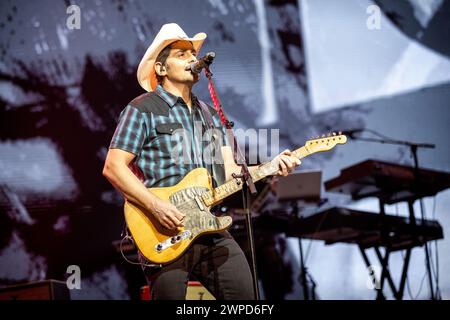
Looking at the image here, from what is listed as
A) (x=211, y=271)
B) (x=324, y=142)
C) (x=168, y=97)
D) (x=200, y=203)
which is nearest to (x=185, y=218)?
(x=200, y=203)

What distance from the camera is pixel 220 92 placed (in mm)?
6688

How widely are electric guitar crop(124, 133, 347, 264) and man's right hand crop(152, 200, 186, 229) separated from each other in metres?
0.07

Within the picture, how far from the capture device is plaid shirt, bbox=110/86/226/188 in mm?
3295

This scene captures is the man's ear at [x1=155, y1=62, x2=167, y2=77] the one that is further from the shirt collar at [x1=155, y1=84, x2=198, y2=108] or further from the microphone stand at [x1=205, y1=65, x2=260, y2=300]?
the microphone stand at [x1=205, y1=65, x2=260, y2=300]

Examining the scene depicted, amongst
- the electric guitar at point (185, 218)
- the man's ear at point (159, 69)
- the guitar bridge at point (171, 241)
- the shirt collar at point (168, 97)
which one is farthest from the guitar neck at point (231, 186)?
the man's ear at point (159, 69)

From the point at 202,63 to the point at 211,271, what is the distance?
115 cm

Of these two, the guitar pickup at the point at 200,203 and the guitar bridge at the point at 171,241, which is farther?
the guitar pickup at the point at 200,203

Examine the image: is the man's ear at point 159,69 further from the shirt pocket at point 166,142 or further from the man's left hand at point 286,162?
the man's left hand at point 286,162

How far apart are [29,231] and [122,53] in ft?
7.42

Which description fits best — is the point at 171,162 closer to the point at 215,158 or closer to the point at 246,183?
the point at 215,158

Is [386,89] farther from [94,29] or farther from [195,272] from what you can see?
[195,272]

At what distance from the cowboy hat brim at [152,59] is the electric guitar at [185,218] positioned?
0.89m

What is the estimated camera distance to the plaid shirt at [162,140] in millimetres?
3295

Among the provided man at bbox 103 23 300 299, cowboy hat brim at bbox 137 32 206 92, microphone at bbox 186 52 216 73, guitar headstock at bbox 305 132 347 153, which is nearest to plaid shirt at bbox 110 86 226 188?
man at bbox 103 23 300 299
